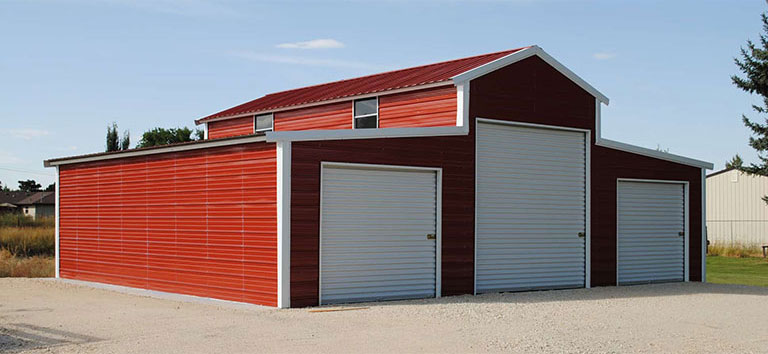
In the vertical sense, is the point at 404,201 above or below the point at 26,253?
above

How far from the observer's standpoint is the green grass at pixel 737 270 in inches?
993

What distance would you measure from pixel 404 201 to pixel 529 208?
3.57 metres

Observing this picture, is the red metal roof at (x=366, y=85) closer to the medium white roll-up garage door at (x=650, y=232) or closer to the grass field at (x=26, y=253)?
the medium white roll-up garage door at (x=650, y=232)

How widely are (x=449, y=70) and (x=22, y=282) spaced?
10.8 meters

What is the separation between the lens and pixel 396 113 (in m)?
19.1

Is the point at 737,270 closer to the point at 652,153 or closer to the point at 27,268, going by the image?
the point at 652,153

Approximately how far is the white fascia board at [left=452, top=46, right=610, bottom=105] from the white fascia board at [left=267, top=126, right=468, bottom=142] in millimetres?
1186

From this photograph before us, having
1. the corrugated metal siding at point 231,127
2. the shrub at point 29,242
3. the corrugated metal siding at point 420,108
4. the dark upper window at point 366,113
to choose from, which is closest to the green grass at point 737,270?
the corrugated metal siding at point 420,108

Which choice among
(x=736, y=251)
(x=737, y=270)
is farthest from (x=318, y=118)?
(x=736, y=251)

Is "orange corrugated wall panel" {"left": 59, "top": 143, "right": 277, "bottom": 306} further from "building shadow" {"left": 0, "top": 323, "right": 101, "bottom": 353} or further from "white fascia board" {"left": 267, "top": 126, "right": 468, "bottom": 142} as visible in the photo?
"building shadow" {"left": 0, "top": 323, "right": 101, "bottom": 353}

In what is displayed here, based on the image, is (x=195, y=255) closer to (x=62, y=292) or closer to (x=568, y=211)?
(x=62, y=292)

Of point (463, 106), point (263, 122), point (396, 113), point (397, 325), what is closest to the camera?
point (397, 325)

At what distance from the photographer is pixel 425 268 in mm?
15883

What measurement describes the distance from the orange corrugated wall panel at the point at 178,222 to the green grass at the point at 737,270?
1549 cm
